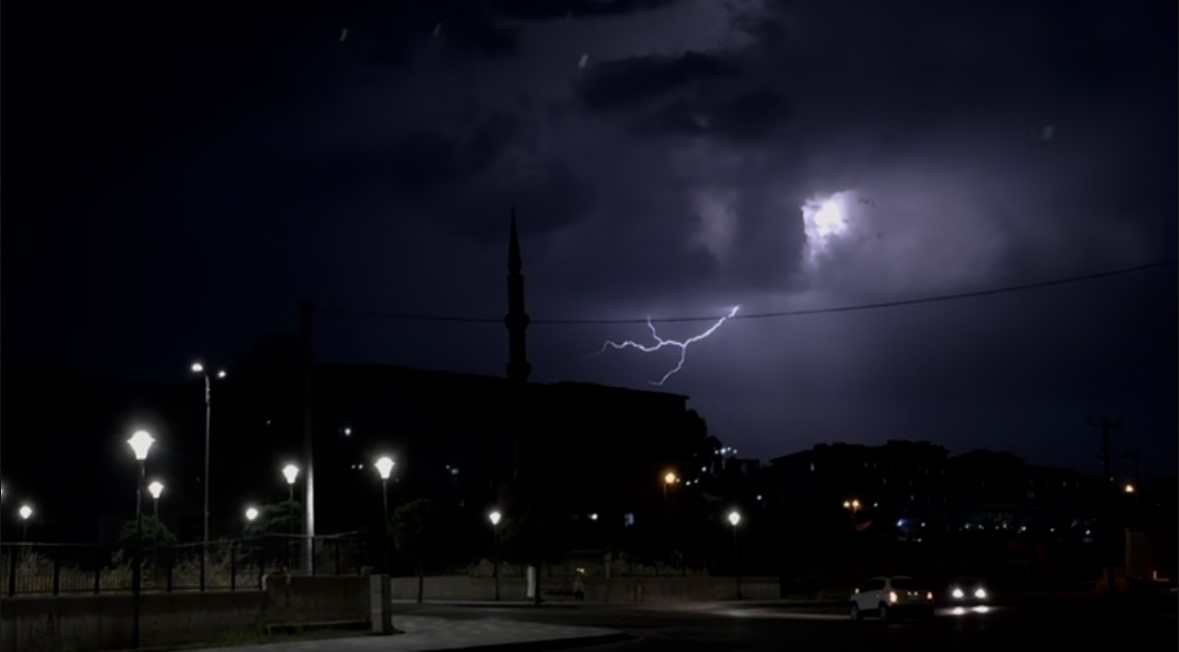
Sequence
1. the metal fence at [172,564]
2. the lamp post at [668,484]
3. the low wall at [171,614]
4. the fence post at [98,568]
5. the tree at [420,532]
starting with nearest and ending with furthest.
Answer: the low wall at [171,614] < the metal fence at [172,564] < the fence post at [98,568] < the tree at [420,532] < the lamp post at [668,484]

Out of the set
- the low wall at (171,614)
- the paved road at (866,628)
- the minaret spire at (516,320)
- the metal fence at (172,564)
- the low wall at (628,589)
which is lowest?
the low wall at (628,589)

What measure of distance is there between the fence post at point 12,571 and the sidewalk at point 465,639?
391 centimetres

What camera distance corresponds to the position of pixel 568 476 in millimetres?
91438

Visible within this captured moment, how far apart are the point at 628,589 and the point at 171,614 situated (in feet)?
112

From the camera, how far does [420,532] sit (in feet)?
228

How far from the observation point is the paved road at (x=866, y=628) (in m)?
26.9

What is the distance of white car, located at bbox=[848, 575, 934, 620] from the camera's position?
39.4 metres

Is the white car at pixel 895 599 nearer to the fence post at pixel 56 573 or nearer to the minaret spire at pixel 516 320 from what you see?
the fence post at pixel 56 573

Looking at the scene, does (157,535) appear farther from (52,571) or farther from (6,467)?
(6,467)

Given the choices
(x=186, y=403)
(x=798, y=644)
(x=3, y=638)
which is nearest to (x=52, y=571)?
(x=3, y=638)

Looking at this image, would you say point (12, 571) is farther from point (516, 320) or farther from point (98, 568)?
point (516, 320)

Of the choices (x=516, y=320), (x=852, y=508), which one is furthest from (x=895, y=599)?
Result: (x=516, y=320)

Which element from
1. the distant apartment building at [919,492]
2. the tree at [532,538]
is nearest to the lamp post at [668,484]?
the distant apartment building at [919,492]

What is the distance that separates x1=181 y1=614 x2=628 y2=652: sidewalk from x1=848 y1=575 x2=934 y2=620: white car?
9817 mm
